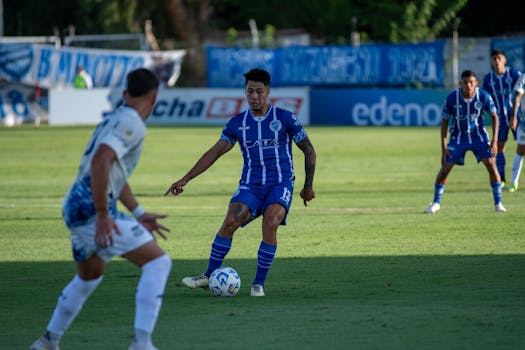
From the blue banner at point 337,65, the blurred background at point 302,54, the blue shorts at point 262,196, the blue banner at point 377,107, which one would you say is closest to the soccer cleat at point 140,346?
the blue shorts at point 262,196

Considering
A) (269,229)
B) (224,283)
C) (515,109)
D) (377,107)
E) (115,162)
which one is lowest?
(377,107)

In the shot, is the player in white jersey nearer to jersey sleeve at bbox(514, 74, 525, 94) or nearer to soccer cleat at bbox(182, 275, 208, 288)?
jersey sleeve at bbox(514, 74, 525, 94)

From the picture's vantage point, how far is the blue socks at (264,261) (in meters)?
9.31

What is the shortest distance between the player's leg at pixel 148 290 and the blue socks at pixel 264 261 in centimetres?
260

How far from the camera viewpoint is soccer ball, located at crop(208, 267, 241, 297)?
30.8 ft

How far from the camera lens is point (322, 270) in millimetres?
10727

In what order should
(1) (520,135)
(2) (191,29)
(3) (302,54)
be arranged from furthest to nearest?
(2) (191,29) < (3) (302,54) < (1) (520,135)

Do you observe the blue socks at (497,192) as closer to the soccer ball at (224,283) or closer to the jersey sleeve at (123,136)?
the soccer ball at (224,283)

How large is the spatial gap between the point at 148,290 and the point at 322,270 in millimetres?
4279

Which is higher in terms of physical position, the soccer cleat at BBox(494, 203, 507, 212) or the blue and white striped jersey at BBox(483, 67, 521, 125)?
the blue and white striped jersey at BBox(483, 67, 521, 125)

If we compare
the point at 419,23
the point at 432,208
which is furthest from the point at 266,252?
the point at 419,23

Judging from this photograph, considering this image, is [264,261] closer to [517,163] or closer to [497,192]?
[497,192]

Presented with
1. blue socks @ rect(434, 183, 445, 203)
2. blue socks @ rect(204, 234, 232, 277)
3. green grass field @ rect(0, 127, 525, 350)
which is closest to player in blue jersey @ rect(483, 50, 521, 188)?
green grass field @ rect(0, 127, 525, 350)

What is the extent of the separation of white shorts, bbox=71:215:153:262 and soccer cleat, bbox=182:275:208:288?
9.68ft
